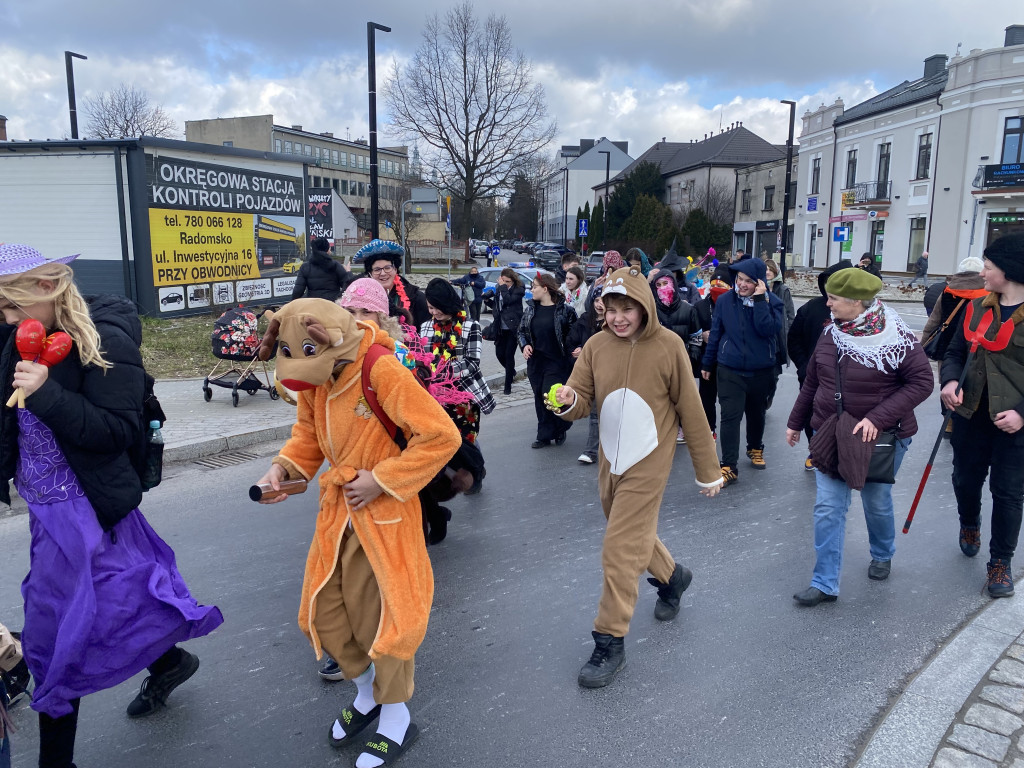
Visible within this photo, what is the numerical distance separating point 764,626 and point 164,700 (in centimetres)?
290

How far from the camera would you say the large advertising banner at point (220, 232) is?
49.6ft

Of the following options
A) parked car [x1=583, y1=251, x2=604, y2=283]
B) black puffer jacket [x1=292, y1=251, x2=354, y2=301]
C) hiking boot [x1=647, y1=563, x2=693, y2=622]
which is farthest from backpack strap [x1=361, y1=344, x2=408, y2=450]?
parked car [x1=583, y1=251, x2=604, y2=283]

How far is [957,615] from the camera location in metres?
4.04

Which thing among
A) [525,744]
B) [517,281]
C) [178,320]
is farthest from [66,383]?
[178,320]

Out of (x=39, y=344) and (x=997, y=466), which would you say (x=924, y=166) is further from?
(x=39, y=344)

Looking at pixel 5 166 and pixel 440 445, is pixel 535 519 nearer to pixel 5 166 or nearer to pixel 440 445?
pixel 440 445

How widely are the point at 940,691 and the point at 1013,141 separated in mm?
39122

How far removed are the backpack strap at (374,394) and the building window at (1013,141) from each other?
4031 centimetres

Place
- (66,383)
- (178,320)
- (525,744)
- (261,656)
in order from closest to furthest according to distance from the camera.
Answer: (66,383) < (525,744) < (261,656) < (178,320)

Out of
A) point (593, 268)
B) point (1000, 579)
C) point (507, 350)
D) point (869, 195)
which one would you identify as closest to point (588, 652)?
point (1000, 579)

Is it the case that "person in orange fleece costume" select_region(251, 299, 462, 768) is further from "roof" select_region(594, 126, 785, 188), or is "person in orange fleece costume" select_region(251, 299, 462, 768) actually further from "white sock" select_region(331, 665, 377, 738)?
"roof" select_region(594, 126, 785, 188)

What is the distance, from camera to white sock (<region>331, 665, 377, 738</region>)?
2.94m

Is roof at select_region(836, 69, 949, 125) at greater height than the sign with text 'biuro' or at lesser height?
greater

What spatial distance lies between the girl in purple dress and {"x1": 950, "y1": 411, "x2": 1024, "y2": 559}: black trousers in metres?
4.32
